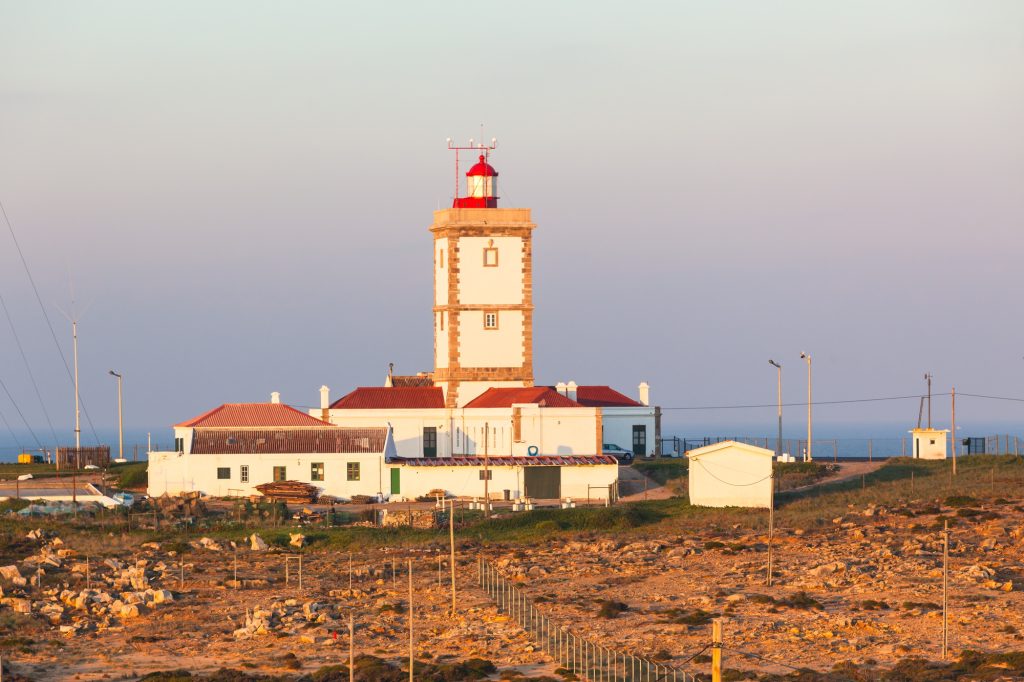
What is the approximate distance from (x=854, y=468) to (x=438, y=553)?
29712 mm

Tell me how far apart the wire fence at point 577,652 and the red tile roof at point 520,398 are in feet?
83.3

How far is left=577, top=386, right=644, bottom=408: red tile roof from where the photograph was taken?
8519 centimetres

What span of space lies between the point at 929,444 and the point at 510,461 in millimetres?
25130

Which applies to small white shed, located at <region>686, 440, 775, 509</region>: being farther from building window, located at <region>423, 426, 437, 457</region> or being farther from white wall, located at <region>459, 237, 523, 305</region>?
white wall, located at <region>459, 237, 523, 305</region>

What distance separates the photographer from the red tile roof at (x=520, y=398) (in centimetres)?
7744

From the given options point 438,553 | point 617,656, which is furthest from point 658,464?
point 617,656

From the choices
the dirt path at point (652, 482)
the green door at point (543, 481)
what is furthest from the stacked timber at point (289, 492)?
the dirt path at point (652, 482)

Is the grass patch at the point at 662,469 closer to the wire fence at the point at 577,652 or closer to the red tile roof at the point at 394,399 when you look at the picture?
the red tile roof at the point at 394,399

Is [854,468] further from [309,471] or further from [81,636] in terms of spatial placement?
[81,636]

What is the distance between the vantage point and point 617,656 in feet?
141

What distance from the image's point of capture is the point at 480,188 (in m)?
83.8

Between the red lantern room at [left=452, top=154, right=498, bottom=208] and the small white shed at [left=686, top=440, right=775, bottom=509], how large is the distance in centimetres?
2145

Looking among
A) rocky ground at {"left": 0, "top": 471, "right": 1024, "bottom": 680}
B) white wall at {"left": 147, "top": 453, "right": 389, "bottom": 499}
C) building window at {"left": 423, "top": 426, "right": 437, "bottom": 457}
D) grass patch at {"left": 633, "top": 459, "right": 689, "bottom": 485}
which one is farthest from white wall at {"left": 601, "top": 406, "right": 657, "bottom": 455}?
rocky ground at {"left": 0, "top": 471, "right": 1024, "bottom": 680}

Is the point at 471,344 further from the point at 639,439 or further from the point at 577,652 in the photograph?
the point at 577,652
